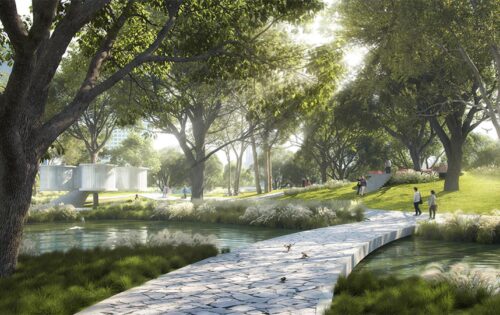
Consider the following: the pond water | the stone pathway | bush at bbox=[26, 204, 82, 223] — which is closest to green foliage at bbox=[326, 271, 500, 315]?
the stone pathway

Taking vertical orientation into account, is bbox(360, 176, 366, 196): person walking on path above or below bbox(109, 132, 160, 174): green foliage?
below

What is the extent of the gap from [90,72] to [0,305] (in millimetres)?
5467

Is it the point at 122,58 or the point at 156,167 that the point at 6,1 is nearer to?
the point at 122,58

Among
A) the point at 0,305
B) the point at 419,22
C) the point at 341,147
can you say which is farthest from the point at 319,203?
the point at 341,147

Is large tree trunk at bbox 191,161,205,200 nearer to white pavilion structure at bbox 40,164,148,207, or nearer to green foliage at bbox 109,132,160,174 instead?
white pavilion structure at bbox 40,164,148,207

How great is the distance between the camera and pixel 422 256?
1298 cm

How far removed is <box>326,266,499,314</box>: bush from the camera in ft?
22.3

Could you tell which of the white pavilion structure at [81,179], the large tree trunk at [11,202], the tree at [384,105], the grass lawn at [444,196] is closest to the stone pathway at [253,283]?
the large tree trunk at [11,202]

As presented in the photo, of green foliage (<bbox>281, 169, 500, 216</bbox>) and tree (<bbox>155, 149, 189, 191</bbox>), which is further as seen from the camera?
tree (<bbox>155, 149, 189, 191</bbox>)

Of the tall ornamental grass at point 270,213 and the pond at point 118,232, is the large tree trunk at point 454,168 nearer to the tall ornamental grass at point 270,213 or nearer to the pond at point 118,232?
the tall ornamental grass at point 270,213

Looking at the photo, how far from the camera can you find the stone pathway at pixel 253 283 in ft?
22.3

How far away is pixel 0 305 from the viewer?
675cm

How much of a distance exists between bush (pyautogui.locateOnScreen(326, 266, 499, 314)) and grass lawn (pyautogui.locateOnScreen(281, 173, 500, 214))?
56.6 feet

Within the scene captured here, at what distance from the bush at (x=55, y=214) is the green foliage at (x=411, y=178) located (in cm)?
2429
